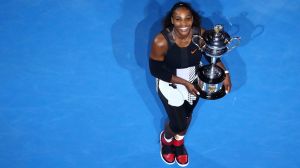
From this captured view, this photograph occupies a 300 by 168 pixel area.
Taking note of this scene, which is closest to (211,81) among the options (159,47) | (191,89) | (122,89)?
(191,89)

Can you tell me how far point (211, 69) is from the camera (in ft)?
13.3

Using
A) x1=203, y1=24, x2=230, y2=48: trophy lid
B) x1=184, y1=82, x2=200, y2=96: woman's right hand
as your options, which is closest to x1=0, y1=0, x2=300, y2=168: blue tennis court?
x1=184, y1=82, x2=200, y2=96: woman's right hand

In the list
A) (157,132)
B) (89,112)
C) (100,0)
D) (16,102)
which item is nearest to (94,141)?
(89,112)

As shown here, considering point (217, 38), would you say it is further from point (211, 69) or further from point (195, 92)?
point (195, 92)

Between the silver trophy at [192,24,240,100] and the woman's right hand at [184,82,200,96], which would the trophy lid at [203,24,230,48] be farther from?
the woman's right hand at [184,82,200,96]

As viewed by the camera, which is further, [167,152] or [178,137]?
[167,152]

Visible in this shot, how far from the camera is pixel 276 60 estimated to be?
235 inches

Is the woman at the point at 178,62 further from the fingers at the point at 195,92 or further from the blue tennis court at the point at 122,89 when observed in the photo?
the blue tennis court at the point at 122,89

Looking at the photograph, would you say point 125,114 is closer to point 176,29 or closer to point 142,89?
point 142,89

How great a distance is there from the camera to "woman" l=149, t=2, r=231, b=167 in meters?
4.00

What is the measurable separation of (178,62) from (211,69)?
0.37 metres

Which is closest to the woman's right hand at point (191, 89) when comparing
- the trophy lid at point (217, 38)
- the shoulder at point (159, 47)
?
the shoulder at point (159, 47)

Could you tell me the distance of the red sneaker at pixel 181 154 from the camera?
5.11 m

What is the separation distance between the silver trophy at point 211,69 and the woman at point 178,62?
87mm
